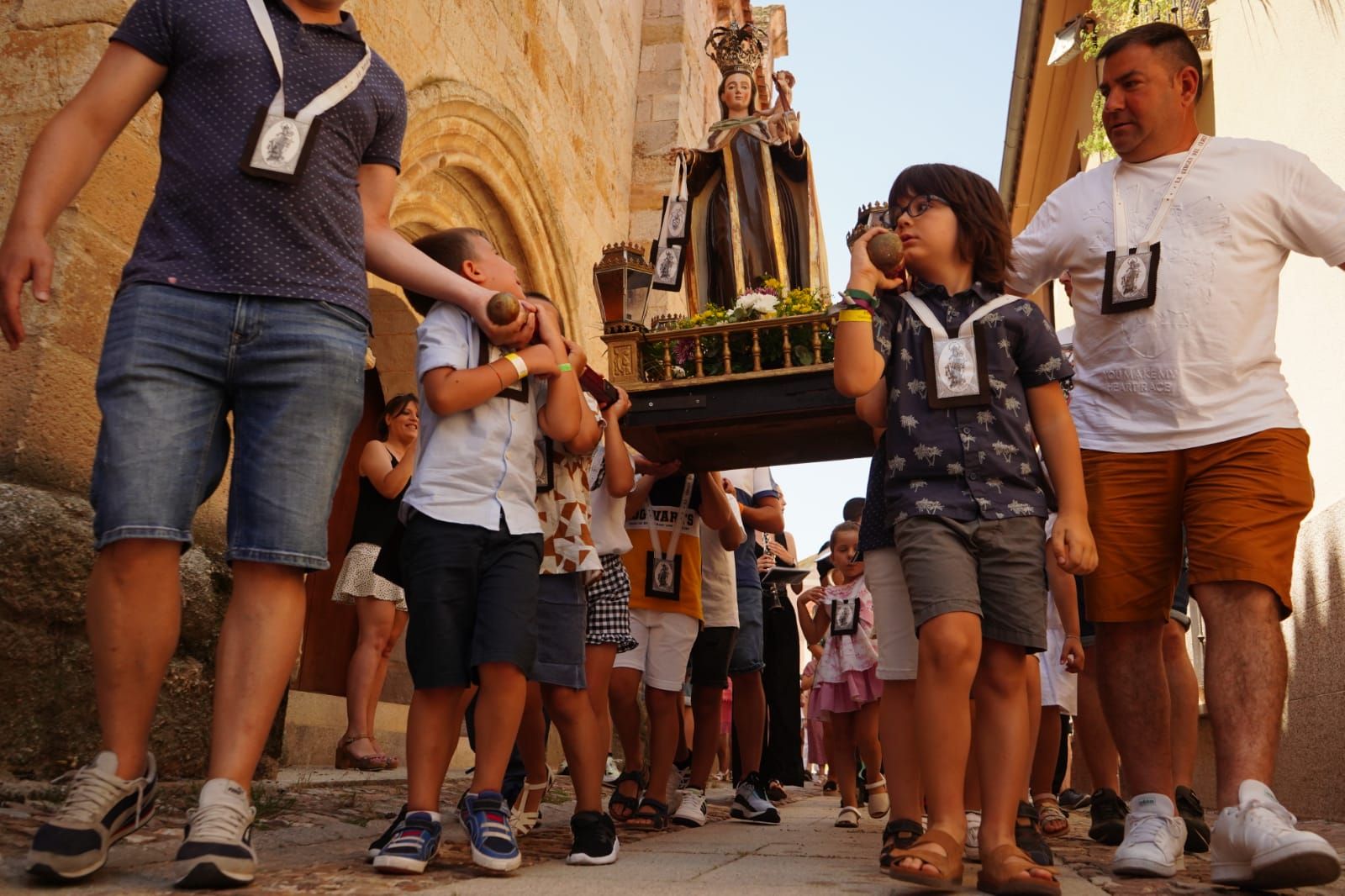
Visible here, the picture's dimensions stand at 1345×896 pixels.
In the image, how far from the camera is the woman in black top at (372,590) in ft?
18.2

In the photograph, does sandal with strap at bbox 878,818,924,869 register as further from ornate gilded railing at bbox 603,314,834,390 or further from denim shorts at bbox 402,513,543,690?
ornate gilded railing at bbox 603,314,834,390

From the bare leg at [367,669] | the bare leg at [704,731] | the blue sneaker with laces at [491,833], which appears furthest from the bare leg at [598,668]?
the bare leg at [367,669]

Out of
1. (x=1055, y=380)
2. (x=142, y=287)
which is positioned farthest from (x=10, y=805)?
(x=1055, y=380)

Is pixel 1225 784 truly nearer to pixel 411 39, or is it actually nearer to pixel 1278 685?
pixel 1278 685

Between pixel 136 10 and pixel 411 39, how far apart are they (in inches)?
182

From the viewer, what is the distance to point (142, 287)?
2.38 meters

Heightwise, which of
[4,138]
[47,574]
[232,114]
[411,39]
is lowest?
[47,574]

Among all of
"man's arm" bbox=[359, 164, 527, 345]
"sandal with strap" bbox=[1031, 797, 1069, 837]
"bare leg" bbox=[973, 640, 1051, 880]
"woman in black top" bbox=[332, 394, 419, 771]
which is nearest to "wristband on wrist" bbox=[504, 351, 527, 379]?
"man's arm" bbox=[359, 164, 527, 345]

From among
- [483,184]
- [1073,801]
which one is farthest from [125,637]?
A: [483,184]

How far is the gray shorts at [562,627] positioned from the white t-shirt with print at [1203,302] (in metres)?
1.43

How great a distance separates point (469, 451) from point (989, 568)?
1239 millimetres

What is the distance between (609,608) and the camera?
425 cm

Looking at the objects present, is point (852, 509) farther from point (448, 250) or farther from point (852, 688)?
point (448, 250)

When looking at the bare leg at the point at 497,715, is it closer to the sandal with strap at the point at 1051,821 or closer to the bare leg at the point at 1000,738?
the bare leg at the point at 1000,738
